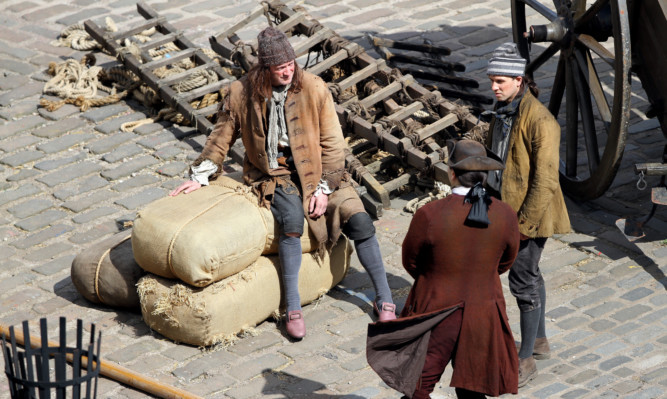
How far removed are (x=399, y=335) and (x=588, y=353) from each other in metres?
1.57

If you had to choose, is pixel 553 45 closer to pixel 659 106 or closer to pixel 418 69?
pixel 659 106

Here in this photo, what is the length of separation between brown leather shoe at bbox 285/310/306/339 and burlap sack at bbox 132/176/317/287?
0.38 meters

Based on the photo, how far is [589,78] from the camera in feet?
21.0

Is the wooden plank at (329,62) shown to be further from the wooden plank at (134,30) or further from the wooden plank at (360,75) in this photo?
the wooden plank at (134,30)

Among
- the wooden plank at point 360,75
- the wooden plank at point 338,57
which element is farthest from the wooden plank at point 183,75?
the wooden plank at point 360,75

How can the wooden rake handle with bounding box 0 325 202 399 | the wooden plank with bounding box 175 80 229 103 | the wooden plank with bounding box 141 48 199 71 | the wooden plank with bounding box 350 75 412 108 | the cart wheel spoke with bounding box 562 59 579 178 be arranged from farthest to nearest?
the wooden plank with bounding box 141 48 199 71 < the wooden plank with bounding box 175 80 229 103 < the wooden plank with bounding box 350 75 412 108 < the cart wheel spoke with bounding box 562 59 579 178 < the wooden rake handle with bounding box 0 325 202 399

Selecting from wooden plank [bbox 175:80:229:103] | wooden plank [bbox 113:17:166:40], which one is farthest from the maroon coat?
wooden plank [bbox 113:17:166:40]

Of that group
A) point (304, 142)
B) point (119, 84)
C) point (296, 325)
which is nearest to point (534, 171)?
point (304, 142)

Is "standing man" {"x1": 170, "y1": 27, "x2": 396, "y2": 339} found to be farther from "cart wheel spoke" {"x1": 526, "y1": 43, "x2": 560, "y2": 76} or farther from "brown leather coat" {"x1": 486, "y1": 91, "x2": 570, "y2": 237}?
"cart wheel spoke" {"x1": 526, "y1": 43, "x2": 560, "y2": 76}

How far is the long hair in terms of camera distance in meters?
5.30

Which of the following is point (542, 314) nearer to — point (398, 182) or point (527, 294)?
point (527, 294)

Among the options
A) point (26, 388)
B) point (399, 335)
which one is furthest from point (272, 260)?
point (26, 388)

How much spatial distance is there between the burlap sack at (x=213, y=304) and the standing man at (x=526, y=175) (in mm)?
1335

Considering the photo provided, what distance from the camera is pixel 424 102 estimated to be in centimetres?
721
